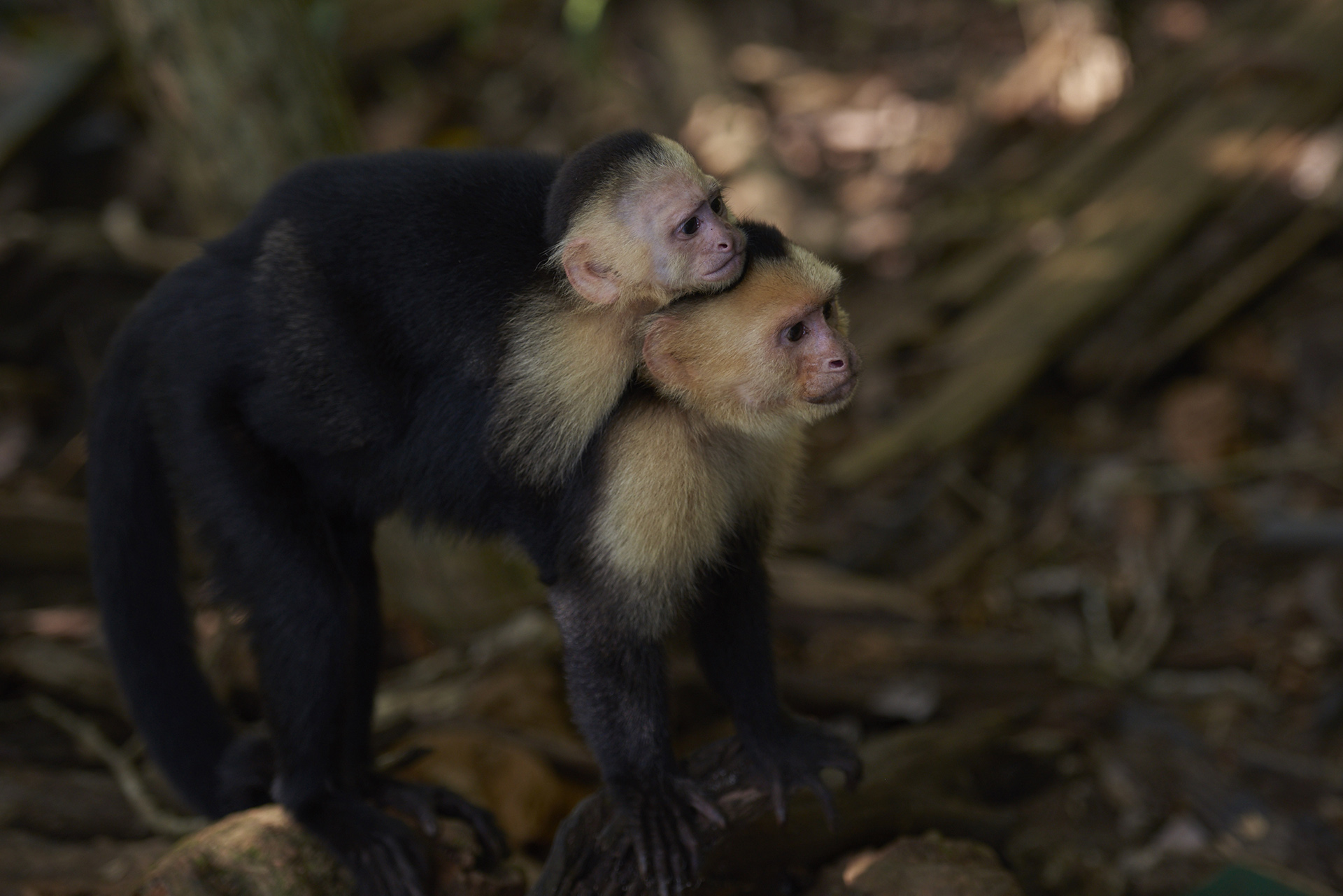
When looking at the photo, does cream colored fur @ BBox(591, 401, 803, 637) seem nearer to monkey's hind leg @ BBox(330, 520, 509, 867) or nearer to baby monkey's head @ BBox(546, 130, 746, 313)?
baby monkey's head @ BBox(546, 130, 746, 313)

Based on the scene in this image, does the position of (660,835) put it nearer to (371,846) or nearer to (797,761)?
(797,761)

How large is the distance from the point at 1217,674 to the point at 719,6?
5.12 meters

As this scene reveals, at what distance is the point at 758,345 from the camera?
229 cm

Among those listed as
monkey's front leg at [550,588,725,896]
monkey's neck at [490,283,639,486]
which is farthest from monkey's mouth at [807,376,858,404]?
monkey's front leg at [550,588,725,896]

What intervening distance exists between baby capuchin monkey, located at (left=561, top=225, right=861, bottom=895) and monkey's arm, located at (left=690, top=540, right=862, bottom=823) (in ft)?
0.50

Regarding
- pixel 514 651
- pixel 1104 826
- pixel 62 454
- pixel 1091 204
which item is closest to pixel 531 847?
pixel 514 651

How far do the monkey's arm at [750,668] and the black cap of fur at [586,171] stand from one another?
83cm

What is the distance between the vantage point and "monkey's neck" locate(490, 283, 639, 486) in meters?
2.28

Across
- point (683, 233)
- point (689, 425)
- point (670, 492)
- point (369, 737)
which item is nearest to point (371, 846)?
point (369, 737)

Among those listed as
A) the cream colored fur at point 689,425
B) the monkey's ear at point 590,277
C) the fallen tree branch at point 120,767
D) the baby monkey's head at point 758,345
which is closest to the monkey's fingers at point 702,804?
the cream colored fur at point 689,425

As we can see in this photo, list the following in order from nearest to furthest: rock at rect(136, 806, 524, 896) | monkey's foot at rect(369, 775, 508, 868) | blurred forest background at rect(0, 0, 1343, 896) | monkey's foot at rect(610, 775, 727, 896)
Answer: rock at rect(136, 806, 524, 896)
monkey's foot at rect(610, 775, 727, 896)
monkey's foot at rect(369, 775, 508, 868)
blurred forest background at rect(0, 0, 1343, 896)

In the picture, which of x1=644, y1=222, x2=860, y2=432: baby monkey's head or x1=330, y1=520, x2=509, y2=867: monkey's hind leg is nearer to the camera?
x1=644, y1=222, x2=860, y2=432: baby monkey's head

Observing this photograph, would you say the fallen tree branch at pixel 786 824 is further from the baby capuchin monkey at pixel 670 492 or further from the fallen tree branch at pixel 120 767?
the fallen tree branch at pixel 120 767

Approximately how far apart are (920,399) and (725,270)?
294 cm
